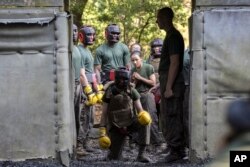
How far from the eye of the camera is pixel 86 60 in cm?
1052

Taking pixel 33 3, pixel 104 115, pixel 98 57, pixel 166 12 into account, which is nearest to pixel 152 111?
pixel 98 57

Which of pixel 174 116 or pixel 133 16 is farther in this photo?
pixel 133 16

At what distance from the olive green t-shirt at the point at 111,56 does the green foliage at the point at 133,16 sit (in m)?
8.82

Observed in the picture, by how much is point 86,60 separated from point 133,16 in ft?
33.1

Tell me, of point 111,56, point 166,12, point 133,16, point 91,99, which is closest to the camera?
point 166,12

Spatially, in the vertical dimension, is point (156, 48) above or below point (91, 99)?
above

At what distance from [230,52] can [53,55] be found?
2.00 metres

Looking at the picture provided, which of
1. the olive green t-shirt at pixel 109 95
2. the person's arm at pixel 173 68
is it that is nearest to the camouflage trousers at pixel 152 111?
the olive green t-shirt at pixel 109 95

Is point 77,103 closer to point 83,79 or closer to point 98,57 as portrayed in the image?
point 83,79

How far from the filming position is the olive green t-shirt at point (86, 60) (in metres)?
10.4

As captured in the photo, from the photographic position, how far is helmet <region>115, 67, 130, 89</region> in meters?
8.28

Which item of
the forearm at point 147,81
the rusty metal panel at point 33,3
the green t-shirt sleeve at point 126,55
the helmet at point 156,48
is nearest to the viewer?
the rusty metal panel at point 33,3

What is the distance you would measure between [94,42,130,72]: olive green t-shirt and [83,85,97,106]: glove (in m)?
1.08

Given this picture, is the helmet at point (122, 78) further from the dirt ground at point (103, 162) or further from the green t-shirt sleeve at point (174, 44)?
the dirt ground at point (103, 162)
